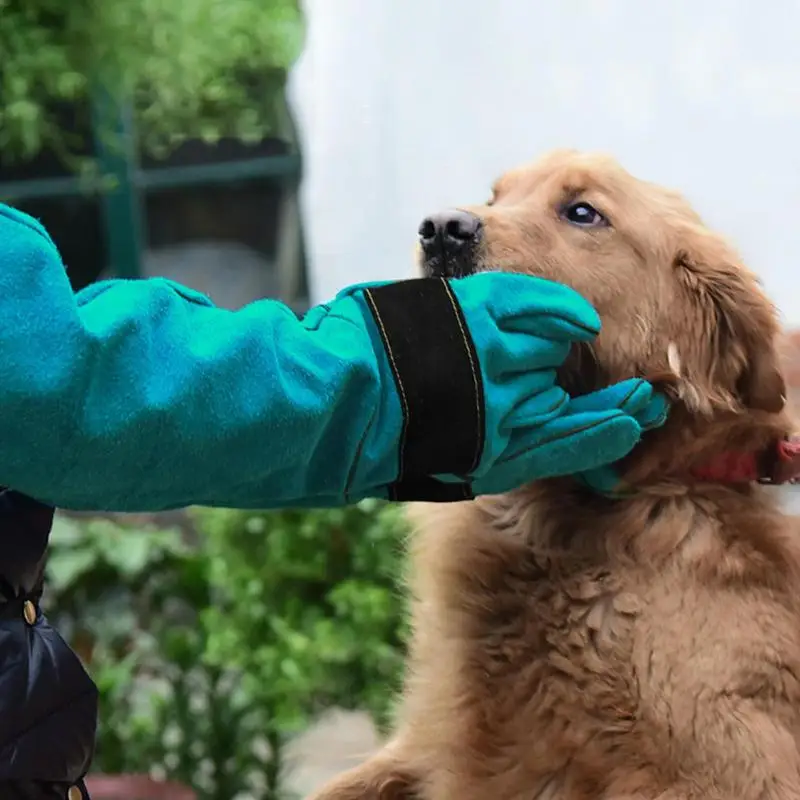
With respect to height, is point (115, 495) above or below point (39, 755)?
above

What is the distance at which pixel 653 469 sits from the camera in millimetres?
1243

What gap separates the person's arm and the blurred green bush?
128 cm

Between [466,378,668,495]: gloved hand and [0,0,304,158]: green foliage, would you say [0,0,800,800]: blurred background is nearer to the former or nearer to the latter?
[0,0,304,158]: green foliage

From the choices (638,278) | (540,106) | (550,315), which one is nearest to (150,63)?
(540,106)

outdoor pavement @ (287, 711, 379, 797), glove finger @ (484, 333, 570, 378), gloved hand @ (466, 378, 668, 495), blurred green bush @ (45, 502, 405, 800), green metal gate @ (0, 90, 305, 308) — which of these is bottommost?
outdoor pavement @ (287, 711, 379, 797)

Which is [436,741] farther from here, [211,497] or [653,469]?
[211,497]

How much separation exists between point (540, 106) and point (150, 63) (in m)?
0.89

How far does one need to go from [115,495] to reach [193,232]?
10.7 ft

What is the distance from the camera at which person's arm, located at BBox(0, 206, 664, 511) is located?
2.29 ft

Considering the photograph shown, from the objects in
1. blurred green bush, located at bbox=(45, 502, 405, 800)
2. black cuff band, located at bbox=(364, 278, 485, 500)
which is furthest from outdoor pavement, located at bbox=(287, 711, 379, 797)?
black cuff band, located at bbox=(364, 278, 485, 500)

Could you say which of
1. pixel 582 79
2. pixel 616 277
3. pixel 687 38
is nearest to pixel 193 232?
pixel 582 79

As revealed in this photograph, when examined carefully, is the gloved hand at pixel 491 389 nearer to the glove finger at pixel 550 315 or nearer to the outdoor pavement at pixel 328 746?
the glove finger at pixel 550 315

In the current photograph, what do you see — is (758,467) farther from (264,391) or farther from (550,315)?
(264,391)

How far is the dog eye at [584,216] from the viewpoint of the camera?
1.29 meters
